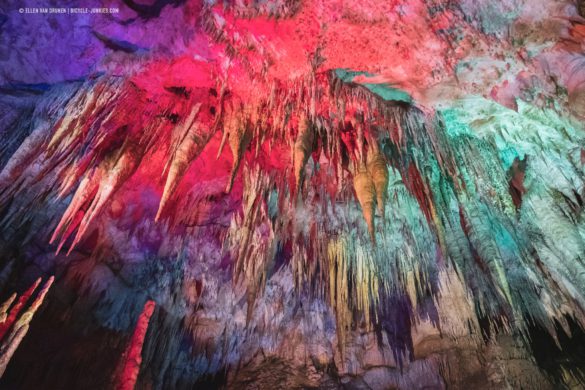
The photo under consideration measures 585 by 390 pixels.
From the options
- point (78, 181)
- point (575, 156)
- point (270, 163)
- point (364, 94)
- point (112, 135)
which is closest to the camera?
point (575, 156)

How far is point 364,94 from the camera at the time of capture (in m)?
4.05

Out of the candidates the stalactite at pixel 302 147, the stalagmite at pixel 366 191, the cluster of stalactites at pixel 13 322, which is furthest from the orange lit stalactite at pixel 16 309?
the stalagmite at pixel 366 191

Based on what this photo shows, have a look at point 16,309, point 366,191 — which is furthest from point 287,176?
point 16,309

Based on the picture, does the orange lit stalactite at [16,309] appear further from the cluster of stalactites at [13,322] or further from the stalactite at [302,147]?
the stalactite at [302,147]

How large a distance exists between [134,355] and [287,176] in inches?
196

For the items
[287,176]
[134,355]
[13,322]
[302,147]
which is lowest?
[134,355]

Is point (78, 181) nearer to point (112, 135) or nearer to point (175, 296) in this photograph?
point (112, 135)

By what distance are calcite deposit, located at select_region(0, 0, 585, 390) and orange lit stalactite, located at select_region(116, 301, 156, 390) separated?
0.03 meters

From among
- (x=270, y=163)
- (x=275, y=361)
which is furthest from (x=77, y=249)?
(x=275, y=361)

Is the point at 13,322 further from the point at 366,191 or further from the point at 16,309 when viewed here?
the point at 366,191

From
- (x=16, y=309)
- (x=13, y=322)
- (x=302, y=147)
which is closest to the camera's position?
(x=302, y=147)

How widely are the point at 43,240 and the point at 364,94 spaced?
19.4 ft

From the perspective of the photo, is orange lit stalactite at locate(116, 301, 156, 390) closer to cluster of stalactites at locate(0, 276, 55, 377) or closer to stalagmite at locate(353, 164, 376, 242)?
cluster of stalactites at locate(0, 276, 55, 377)

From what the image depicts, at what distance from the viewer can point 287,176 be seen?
5.30 metres
